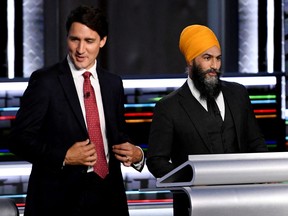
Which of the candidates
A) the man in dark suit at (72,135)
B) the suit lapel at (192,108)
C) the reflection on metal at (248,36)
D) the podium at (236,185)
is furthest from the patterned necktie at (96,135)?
the reflection on metal at (248,36)

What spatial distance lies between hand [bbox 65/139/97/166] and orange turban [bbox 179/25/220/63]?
782mm

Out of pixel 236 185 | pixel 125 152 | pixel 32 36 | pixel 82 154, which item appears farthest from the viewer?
pixel 32 36

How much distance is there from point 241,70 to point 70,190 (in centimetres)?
264

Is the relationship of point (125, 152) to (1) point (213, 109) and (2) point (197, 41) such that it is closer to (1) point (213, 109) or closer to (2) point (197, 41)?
(1) point (213, 109)

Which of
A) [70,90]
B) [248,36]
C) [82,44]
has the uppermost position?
[248,36]

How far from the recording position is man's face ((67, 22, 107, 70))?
2975 mm

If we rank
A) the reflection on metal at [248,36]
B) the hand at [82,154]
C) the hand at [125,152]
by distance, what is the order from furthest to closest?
1. the reflection on metal at [248,36]
2. the hand at [125,152]
3. the hand at [82,154]

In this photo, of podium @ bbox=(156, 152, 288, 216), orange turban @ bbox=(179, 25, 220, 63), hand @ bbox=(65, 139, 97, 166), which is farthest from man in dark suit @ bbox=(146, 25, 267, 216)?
podium @ bbox=(156, 152, 288, 216)

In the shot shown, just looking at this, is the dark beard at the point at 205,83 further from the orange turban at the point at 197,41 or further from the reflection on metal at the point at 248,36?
the reflection on metal at the point at 248,36

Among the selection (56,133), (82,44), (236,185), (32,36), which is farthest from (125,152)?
(32,36)

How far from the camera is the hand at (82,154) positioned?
105 inches

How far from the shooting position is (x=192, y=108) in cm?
328

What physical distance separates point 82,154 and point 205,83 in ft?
2.47

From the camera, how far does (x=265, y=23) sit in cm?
528
